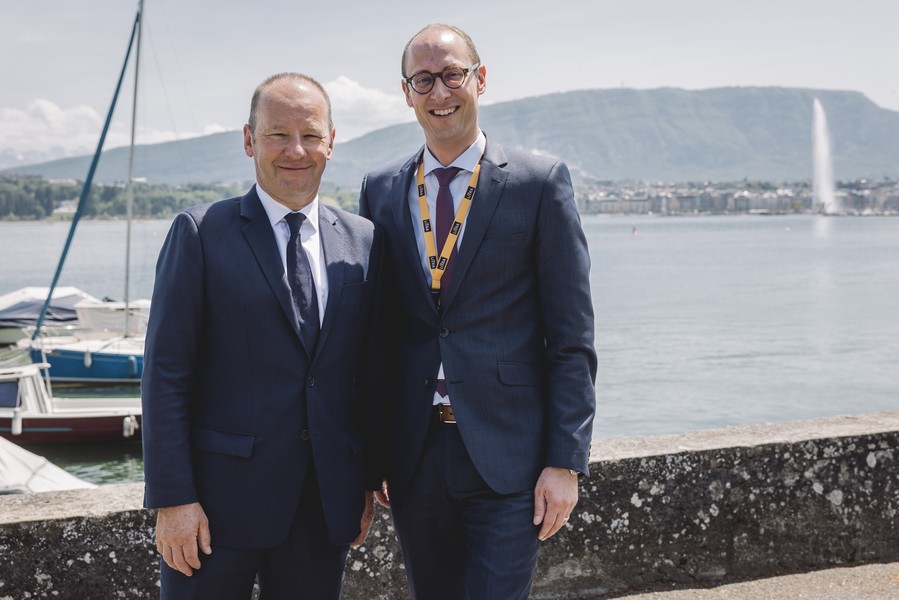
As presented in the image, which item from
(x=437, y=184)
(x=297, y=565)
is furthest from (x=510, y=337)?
(x=297, y=565)

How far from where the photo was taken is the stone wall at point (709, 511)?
337 cm

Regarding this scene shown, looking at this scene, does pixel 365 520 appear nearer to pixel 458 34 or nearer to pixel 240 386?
pixel 240 386

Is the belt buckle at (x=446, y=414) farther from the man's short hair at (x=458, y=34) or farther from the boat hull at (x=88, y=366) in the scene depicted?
the boat hull at (x=88, y=366)

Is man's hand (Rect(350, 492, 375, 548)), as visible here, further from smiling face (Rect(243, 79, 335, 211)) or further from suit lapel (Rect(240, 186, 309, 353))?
smiling face (Rect(243, 79, 335, 211))

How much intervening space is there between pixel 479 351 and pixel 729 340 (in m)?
37.2

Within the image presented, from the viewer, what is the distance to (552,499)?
2518mm

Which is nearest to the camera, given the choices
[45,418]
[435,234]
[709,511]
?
[435,234]

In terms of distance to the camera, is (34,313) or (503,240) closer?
(503,240)

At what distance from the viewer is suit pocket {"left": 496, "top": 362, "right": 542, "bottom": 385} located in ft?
8.44

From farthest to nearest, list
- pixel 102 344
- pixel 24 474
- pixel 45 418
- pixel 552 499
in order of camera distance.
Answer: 1. pixel 102 344
2. pixel 45 418
3. pixel 24 474
4. pixel 552 499

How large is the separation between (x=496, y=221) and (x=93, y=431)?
64.1 feet

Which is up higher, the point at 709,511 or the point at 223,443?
the point at 223,443

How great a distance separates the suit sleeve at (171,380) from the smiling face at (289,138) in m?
0.32

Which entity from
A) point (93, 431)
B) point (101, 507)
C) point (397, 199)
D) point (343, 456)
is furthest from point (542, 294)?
point (93, 431)
